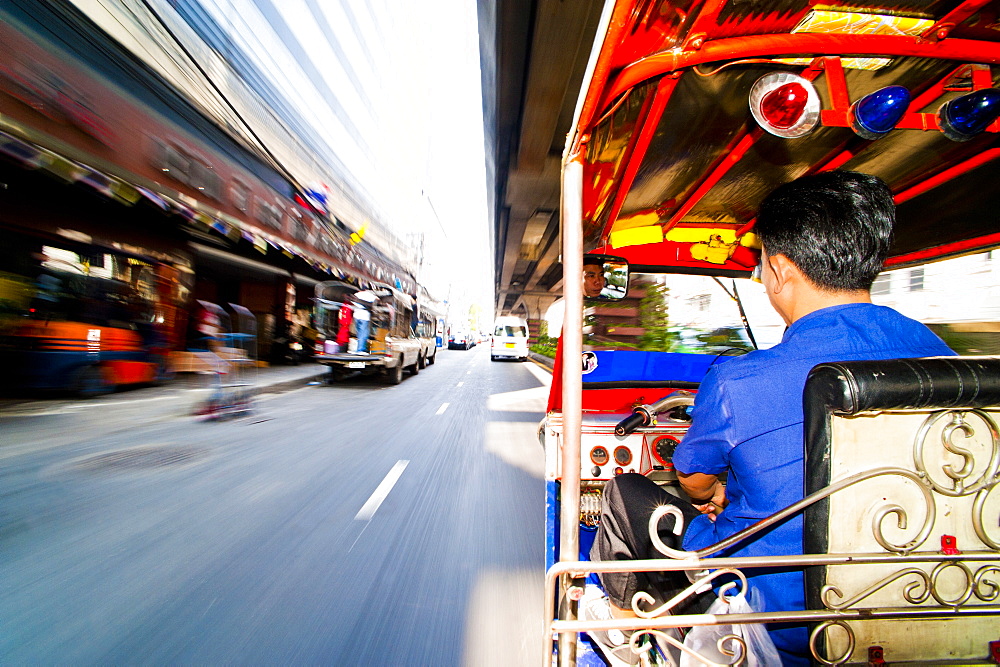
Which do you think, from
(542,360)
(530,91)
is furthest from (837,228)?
(542,360)

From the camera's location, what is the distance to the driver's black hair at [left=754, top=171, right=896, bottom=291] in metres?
1.22

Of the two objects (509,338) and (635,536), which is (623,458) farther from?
(509,338)

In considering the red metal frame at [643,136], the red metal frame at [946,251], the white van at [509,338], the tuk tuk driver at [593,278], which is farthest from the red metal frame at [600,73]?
the white van at [509,338]

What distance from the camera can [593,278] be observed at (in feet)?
8.47

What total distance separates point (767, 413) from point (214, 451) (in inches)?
222

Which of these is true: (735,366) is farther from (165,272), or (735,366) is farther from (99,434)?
(165,272)

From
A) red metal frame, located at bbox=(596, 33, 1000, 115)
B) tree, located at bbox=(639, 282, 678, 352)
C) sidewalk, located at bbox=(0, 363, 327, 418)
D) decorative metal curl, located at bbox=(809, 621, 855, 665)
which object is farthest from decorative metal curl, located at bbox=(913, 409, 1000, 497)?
sidewalk, located at bbox=(0, 363, 327, 418)

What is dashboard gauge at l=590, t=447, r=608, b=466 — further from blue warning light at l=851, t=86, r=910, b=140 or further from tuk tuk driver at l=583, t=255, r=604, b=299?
blue warning light at l=851, t=86, r=910, b=140

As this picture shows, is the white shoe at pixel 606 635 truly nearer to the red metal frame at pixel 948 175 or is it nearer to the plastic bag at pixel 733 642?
the plastic bag at pixel 733 642

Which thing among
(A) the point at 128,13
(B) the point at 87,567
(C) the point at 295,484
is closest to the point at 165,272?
(A) the point at 128,13

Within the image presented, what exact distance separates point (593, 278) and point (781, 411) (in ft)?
5.19

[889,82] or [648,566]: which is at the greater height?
[889,82]

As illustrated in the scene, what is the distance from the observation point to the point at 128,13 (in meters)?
7.73

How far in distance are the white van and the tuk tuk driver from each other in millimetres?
22146
